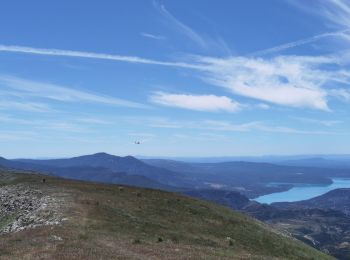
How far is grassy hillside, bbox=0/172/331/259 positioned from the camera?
1384 inches

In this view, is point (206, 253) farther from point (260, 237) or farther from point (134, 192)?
point (134, 192)

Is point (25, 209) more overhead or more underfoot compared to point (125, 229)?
more overhead

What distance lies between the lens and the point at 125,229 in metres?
46.4

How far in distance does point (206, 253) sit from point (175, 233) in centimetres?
1015

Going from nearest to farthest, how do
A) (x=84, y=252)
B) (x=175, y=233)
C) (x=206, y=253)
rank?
(x=84, y=252)
(x=206, y=253)
(x=175, y=233)

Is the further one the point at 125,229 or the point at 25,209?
the point at 25,209

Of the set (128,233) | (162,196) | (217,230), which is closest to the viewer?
(128,233)

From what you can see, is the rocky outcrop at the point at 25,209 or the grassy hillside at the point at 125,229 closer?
the grassy hillside at the point at 125,229

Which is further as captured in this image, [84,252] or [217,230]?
[217,230]

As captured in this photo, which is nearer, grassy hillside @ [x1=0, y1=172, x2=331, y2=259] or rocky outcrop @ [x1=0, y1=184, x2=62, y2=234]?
grassy hillside @ [x1=0, y1=172, x2=331, y2=259]

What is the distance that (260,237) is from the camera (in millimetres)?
56219

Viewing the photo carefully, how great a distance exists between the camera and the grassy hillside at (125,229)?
3516cm

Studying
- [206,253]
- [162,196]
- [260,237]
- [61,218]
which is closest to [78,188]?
[162,196]

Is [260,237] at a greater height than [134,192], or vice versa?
[134,192]
